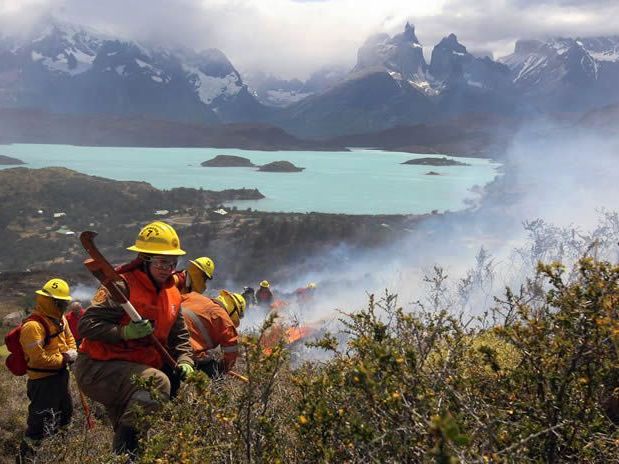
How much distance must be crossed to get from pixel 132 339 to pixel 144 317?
0.83 feet

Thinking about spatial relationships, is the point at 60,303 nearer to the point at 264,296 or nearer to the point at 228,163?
the point at 264,296

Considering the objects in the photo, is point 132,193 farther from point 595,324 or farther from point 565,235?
point 595,324

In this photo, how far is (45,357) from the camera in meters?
5.77

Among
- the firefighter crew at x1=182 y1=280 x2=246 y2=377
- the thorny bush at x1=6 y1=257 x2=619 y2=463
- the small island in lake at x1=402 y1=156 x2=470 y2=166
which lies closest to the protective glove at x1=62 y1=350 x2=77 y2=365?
the firefighter crew at x1=182 y1=280 x2=246 y2=377

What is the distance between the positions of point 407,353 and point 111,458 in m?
1.98

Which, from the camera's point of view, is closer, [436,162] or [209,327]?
[209,327]

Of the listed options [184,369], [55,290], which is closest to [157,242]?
[184,369]

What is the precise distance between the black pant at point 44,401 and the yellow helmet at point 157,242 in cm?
253

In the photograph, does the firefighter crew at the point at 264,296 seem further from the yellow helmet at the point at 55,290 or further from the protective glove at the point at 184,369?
the protective glove at the point at 184,369

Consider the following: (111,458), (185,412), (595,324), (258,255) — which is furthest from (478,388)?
(258,255)

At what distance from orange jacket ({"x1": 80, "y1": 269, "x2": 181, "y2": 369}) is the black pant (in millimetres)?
1991

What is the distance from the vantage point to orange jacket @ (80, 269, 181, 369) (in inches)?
167

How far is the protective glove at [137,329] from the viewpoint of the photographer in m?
3.99

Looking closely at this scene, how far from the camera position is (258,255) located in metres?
65.8
